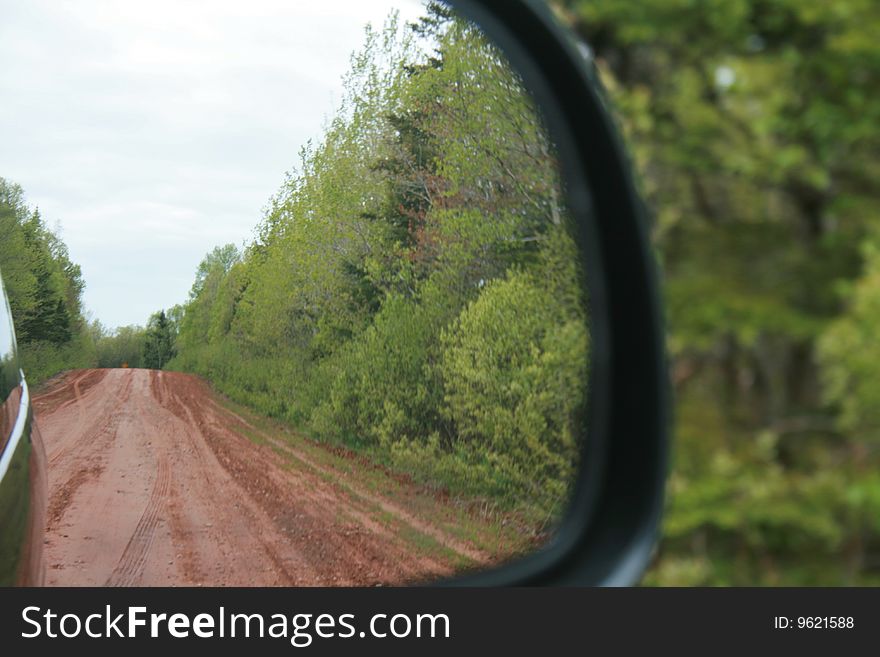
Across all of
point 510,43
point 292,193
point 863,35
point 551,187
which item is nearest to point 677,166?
point 863,35

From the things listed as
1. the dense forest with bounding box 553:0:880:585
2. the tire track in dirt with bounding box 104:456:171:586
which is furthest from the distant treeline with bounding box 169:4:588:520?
the dense forest with bounding box 553:0:880:585

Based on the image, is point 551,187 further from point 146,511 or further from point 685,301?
point 685,301

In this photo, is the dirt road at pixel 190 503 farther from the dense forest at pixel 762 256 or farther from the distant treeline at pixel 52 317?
the dense forest at pixel 762 256

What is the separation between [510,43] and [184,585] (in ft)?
3.48

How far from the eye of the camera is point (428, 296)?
3895mm

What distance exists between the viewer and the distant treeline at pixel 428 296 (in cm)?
272

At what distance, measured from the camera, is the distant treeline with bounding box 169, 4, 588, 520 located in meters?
2.72

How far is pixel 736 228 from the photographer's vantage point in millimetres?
6059

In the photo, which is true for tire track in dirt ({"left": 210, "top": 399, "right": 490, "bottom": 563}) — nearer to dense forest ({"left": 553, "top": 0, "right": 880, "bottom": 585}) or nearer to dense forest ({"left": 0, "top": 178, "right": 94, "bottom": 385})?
dense forest ({"left": 0, "top": 178, "right": 94, "bottom": 385})

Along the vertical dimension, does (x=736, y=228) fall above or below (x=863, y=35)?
below

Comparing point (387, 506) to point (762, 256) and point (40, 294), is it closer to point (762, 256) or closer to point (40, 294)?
point (40, 294)

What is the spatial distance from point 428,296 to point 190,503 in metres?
2.19

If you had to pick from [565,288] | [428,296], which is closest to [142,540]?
[565,288]

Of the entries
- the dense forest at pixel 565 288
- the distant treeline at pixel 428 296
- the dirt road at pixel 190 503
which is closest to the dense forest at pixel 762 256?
the dense forest at pixel 565 288
